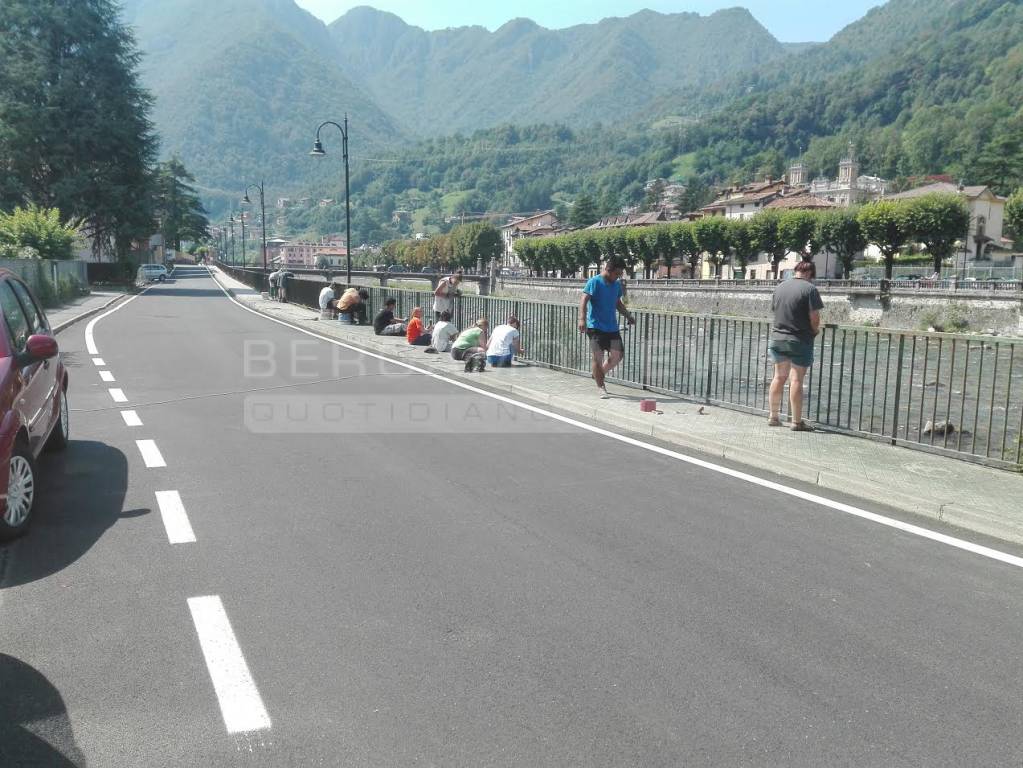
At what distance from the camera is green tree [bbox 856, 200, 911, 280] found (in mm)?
67375

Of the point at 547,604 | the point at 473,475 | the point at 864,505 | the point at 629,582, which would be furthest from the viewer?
the point at 473,475

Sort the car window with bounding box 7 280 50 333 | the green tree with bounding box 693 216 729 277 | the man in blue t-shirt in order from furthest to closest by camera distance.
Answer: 1. the green tree with bounding box 693 216 729 277
2. the man in blue t-shirt
3. the car window with bounding box 7 280 50 333

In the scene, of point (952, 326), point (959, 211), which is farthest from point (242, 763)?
point (959, 211)

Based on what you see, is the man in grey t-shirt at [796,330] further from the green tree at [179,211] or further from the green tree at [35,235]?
the green tree at [179,211]

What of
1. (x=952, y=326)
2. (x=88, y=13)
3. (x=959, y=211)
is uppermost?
(x=88, y=13)

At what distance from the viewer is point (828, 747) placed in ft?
10.4

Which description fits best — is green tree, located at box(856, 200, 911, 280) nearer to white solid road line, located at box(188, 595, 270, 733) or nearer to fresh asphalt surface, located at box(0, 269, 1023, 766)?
fresh asphalt surface, located at box(0, 269, 1023, 766)

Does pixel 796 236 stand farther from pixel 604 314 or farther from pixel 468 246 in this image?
pixel 468 246

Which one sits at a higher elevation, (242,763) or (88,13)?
(88,13)

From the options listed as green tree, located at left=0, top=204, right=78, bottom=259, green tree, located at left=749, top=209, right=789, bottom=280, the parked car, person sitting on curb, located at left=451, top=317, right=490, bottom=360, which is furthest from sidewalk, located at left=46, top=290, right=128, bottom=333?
green tree, located at left=749, top=209, right=789, bottom=280

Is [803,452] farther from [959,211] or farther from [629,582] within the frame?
[959,211]

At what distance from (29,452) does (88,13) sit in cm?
5206

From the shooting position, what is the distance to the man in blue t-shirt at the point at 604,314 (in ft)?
35.6

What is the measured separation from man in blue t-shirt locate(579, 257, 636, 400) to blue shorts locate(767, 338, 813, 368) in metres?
2.67
